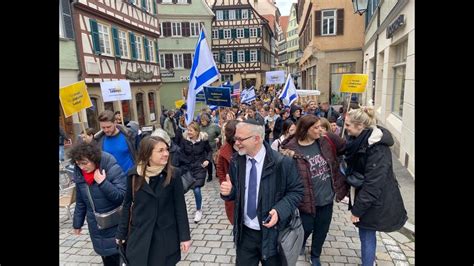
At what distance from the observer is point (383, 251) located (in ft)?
13.0

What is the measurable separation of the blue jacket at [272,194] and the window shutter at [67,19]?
43.3 ft

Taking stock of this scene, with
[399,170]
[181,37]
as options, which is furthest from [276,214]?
[181,37]

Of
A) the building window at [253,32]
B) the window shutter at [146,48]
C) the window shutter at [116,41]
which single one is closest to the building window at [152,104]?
the window shutter at [146,48]

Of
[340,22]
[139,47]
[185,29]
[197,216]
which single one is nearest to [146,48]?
[139,47]

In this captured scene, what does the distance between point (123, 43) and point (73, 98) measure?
13.8m

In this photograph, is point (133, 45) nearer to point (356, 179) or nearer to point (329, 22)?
point (329, 22)

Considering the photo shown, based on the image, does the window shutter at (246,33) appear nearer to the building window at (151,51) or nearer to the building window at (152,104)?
the building window at (151,51)

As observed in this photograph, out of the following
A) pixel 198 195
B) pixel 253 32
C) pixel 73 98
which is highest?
pixel 253 32

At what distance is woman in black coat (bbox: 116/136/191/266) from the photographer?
8.95ft

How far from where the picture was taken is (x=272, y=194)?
8.66 feet

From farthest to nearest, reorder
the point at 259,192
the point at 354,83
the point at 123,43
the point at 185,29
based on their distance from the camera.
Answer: the point at 185,29 < the point at 123,43 < the point at 354,83 < the point at 259,192

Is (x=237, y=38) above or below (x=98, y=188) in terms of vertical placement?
above
